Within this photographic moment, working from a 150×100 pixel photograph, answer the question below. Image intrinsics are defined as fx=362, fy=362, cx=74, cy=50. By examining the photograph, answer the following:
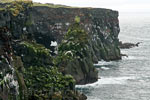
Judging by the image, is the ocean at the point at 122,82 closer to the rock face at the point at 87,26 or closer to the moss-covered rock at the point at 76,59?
the moss-covered rock at the point at 76,59

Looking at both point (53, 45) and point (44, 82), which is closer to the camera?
point (44, 82)

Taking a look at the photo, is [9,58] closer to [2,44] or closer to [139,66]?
[2,44]

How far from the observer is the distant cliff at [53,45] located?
72.7m

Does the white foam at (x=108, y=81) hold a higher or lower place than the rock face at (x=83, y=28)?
lower

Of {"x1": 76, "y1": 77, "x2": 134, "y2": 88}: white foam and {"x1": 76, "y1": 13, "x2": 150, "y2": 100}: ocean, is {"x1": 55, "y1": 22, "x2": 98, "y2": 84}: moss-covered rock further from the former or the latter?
{"x1": 76, "y1": 13, "x2": 150, "y2": 100}: ocean

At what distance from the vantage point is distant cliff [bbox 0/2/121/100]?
7269 centimetres

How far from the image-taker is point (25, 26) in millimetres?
103375

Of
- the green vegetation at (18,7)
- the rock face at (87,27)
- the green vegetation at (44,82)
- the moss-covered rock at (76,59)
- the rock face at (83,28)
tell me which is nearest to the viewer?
the green vegetation at (44,82)

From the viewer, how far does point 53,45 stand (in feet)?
474

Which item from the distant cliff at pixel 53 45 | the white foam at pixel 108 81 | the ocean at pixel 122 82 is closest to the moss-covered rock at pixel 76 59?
the distant cliff at pixel 53 45

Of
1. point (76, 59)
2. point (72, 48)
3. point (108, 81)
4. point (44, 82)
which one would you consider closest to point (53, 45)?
point (72, 48)

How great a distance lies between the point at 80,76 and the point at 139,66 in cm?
3849

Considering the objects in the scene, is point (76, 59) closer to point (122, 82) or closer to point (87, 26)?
point (122, 82)

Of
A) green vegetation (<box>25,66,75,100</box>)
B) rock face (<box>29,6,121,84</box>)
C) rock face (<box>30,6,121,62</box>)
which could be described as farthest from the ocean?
green vegetation (<box>25,66,75,100</box>)
